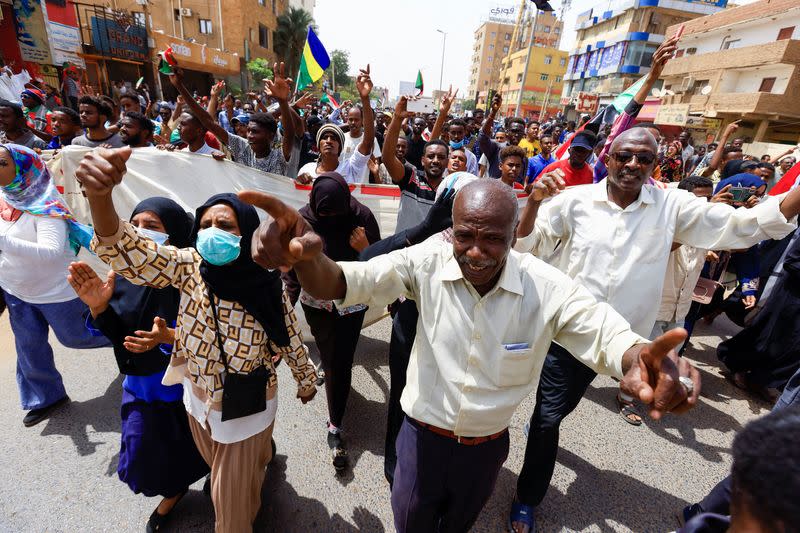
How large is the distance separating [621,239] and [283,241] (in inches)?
72.6

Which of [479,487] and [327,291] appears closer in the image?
[327,291]

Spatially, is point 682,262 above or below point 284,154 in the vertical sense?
below

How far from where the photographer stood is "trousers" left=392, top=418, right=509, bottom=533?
1645 mm

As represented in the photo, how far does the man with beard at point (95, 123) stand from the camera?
4367mm

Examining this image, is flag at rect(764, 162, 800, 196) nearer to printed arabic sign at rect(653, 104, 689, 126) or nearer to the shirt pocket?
the shirt pocket

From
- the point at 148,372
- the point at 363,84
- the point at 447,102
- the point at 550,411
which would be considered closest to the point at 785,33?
the point at 447,102

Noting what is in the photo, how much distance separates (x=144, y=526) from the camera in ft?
7.47

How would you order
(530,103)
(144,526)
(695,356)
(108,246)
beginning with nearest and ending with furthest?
1. (108,246)
2. (144,526)
3. (695,356)
4. (530,103)

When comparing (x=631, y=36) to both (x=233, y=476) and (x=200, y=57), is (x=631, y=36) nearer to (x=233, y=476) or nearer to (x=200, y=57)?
(x=200, y=57)

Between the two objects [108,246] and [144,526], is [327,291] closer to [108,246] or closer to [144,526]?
[108,246]

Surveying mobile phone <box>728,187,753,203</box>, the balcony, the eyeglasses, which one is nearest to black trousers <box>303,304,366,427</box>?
the eyeglasses

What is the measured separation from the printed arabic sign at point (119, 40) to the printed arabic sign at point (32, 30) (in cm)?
402

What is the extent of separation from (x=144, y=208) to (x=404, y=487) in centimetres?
190

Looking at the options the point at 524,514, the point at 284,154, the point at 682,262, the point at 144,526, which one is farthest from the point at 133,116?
the point at 682,262
